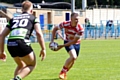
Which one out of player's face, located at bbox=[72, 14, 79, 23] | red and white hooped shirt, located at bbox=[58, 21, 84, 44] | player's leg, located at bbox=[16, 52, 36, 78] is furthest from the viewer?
red and white hooped shirt, located at bbox=[58, 21, 84, 44]

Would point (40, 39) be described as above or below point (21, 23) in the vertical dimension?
below

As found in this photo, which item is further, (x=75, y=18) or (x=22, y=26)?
(x=75, y=18)

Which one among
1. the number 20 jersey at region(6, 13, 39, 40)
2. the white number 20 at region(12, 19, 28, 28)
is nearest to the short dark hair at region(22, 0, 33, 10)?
the number 20 jersey at region(6, 13, 39, 40)

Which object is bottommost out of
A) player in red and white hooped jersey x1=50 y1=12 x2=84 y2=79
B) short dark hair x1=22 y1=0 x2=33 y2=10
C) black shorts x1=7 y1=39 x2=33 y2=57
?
player in red and white hooped jersey x1=50 y1=12 x2=84 y2=79

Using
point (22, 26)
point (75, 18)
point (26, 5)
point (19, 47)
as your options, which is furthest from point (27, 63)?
point (75, 18)

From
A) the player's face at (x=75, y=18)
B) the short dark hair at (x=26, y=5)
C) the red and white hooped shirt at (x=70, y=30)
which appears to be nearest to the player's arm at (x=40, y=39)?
the short dark hair at (x=26, y=5)

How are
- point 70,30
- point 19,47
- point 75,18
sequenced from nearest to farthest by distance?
1. point 19,47
2. point 75,18
3. point 70,30

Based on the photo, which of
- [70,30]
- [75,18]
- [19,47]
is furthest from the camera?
[70,30]

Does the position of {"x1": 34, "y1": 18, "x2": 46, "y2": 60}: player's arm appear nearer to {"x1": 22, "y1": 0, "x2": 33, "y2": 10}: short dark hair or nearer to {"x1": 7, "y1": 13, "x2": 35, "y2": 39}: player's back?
{"x1": 7, "y1": 13, "x2": 35, "y2": 39}: player's back

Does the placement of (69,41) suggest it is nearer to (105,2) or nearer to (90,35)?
(90,35)

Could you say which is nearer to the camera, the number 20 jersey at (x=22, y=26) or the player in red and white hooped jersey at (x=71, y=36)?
the number 20 jersey at (x=22, y=26)

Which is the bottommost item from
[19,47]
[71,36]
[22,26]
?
[71,36]

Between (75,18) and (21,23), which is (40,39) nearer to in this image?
(21,23)

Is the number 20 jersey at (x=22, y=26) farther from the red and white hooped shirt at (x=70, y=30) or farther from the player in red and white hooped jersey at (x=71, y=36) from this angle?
the red and white hooped shirt at (x=70, y=30)
